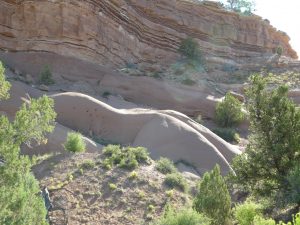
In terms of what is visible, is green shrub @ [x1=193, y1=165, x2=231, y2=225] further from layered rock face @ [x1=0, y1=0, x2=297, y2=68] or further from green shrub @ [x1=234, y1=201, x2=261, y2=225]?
layered rock face @ [x1=0, y1=0, x2=297, y2=68]

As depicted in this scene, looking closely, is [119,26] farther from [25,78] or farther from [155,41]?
[25,78]

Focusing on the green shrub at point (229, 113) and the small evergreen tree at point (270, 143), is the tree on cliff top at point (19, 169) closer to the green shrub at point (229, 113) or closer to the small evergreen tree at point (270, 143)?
the small evergreen tree at point (270, 143)

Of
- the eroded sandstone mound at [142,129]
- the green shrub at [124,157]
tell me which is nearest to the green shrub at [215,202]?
the green shrub at [124,157]

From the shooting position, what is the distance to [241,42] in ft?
171

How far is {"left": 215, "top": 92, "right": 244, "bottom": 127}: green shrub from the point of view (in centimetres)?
3462

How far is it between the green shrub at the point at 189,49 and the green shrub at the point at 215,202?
100 ft

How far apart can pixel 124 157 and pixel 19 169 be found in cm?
1101

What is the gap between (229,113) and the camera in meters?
34.8

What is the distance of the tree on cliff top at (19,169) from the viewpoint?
9508 mm

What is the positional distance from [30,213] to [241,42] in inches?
1780

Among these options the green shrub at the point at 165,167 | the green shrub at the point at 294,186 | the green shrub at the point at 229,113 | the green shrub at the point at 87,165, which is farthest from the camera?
the green shrub at the point at 229,113

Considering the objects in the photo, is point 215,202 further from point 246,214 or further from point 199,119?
point 199,119

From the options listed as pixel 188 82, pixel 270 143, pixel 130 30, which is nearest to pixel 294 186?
pixel 270 143

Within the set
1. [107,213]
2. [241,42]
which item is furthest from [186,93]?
[107,213]
